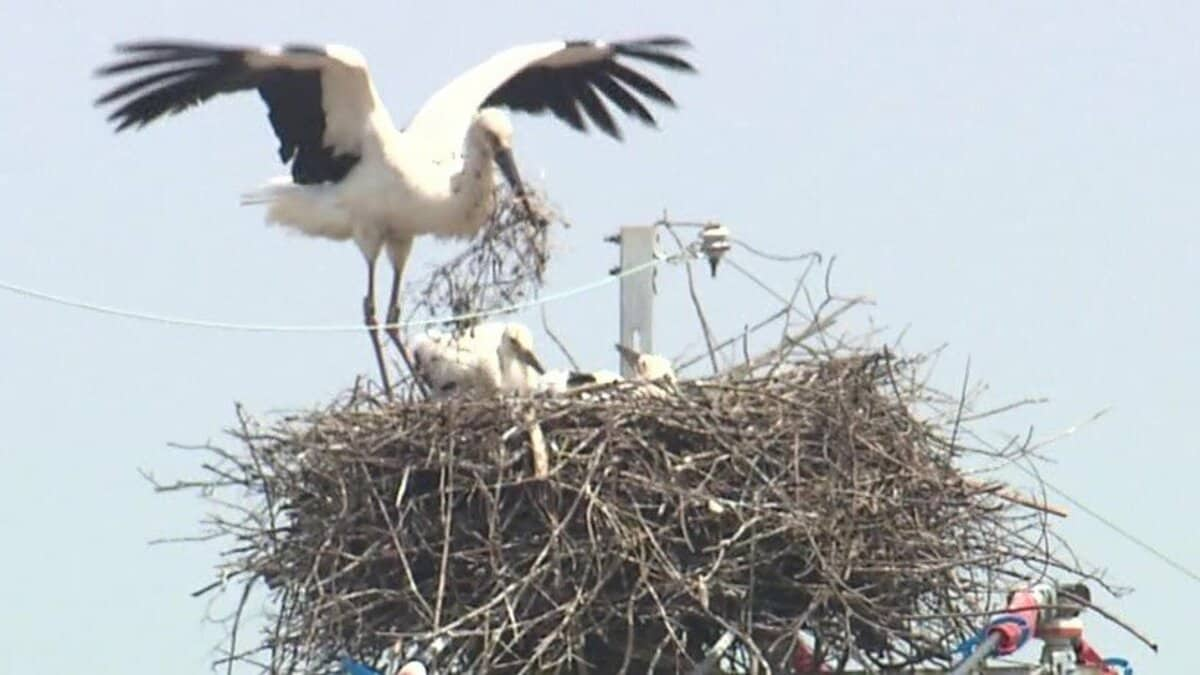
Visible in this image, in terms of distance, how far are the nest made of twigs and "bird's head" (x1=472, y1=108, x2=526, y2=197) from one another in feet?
5.79

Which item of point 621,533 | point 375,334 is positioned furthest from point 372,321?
point 621,533

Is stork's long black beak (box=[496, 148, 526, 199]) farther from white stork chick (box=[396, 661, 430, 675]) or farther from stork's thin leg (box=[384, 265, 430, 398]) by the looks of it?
white stork chick (box=[396, 661, 430, 675])

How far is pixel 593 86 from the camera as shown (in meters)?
14.0

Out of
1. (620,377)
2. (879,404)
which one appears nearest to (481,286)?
(620,377)

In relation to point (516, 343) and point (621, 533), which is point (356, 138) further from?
point (621, 533)

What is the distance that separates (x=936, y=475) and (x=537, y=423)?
1.16 metres

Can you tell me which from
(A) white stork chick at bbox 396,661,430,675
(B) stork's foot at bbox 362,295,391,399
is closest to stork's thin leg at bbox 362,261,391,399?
(B) stork's foot at bbox 362,295,391,399

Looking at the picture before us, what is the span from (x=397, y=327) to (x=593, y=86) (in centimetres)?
A: 175

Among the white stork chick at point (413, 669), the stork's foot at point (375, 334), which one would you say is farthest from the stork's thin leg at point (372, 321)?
the white stork chick at point (413, 669)

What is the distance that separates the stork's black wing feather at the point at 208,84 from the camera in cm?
1253

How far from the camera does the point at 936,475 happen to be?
433 inches

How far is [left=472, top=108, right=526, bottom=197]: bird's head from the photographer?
12.6 meters

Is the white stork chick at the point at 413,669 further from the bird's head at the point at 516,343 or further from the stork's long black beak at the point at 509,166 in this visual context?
the stork's long black beak at the point at 509,166

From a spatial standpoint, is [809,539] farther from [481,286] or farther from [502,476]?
[481,286]
